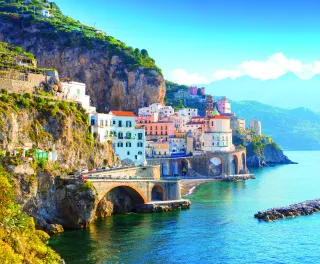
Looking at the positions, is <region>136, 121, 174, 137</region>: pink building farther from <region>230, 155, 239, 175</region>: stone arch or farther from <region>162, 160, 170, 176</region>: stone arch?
<region>230, 155, 239, 175</region>: stone arch

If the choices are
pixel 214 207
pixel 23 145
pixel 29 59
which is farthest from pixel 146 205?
pixel 29 59

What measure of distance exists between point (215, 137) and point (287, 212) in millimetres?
75257

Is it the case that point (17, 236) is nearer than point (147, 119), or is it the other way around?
point (17, 236)

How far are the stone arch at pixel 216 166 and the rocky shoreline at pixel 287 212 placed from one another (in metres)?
62.2

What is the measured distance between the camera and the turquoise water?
5569cm

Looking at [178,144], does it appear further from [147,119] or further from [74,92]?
[74,92]

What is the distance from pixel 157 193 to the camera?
8606 centimetres

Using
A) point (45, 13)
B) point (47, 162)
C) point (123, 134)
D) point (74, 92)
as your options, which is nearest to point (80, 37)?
point (45, 13)

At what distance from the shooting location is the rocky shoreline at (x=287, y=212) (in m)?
77.2

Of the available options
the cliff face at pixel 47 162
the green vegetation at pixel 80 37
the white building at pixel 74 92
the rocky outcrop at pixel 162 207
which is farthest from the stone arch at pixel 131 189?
the green vegetation at pixel 80 37

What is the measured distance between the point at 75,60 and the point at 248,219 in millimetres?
104390

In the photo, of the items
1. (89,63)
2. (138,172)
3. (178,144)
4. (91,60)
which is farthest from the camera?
(91,60)

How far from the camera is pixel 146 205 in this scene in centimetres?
8081

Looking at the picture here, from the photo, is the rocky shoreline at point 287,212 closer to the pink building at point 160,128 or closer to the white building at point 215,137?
the white building at point 215,137
